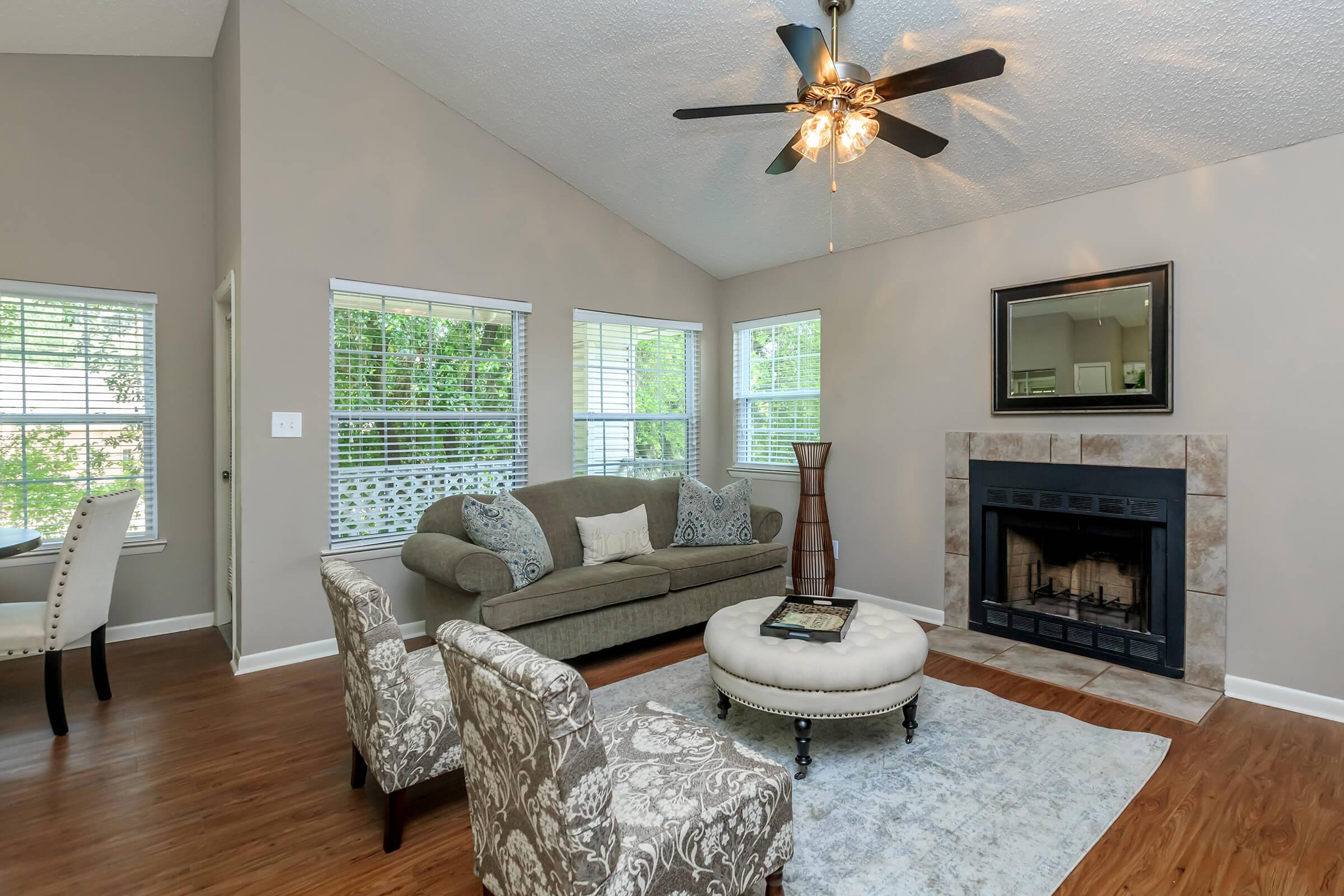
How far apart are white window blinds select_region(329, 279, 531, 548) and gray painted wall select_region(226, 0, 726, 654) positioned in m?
0.10

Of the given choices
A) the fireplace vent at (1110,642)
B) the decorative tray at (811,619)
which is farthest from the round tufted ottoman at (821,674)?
the fireplace vent at (1110,642)

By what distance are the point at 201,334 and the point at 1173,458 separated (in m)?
5.56

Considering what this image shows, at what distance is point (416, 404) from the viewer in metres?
4.18

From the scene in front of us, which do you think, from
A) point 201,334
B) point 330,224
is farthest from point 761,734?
point 201,334

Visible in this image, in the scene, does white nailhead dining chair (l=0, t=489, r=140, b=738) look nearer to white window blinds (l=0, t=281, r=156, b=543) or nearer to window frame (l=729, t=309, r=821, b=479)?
white window blinds (l=0, t=281, r=156, b=543)

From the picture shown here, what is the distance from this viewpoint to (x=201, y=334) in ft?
13.9

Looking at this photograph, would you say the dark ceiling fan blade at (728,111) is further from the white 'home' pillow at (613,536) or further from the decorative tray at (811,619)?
the white 'home' pillow at (613,536)

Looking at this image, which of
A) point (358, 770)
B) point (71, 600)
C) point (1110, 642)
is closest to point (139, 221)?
point (71, 600)

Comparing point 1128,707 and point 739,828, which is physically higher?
point 739,828

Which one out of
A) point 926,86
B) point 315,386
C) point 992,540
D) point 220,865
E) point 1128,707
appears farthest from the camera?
point 992,540

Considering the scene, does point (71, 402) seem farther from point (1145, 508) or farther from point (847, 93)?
point (1145, 508)

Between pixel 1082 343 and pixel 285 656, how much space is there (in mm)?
4619

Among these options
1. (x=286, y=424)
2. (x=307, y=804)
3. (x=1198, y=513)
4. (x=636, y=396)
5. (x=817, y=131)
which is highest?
(x=817, y=131)

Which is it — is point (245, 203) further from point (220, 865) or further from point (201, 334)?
point (220, 865)
